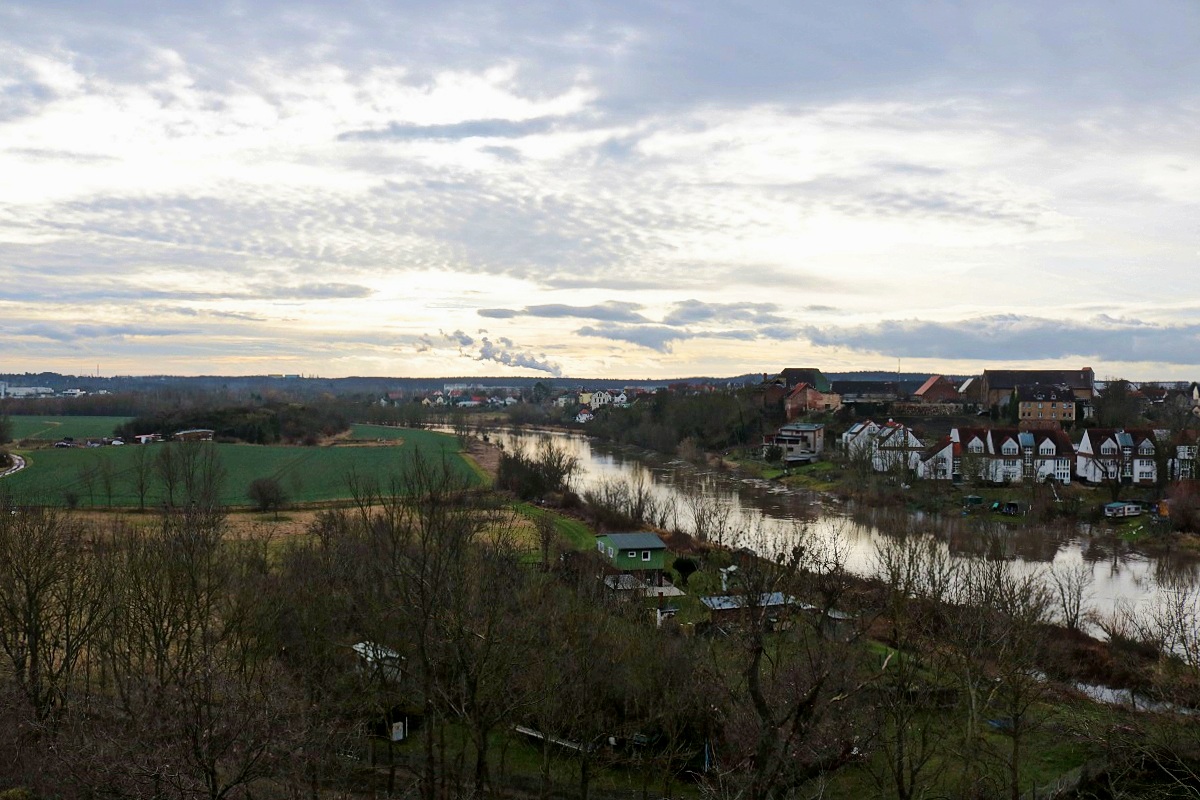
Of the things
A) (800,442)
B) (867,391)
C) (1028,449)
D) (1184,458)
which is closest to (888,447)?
(1028,449)

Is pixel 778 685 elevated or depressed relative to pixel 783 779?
depressed

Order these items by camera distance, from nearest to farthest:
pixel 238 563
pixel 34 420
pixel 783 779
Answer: pixel 783 779 → pixel 238 563 → pixel 34 420

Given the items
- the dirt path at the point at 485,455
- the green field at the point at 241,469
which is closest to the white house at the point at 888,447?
the dirt path at the point at 485,455

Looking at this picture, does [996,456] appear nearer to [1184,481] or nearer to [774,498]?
[1184,481]

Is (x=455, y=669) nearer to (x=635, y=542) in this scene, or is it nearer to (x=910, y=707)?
(x=910, y=707)

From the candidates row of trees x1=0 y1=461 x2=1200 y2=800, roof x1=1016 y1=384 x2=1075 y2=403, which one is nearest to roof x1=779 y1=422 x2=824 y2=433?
roof x1=1016 y1=384 x2=1075 y2=403

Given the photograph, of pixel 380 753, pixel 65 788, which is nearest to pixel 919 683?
pixel 380 753

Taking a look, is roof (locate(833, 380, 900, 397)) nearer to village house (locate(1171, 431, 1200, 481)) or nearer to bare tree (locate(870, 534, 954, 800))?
village house (locate(1171, 431, 1200, 481))
